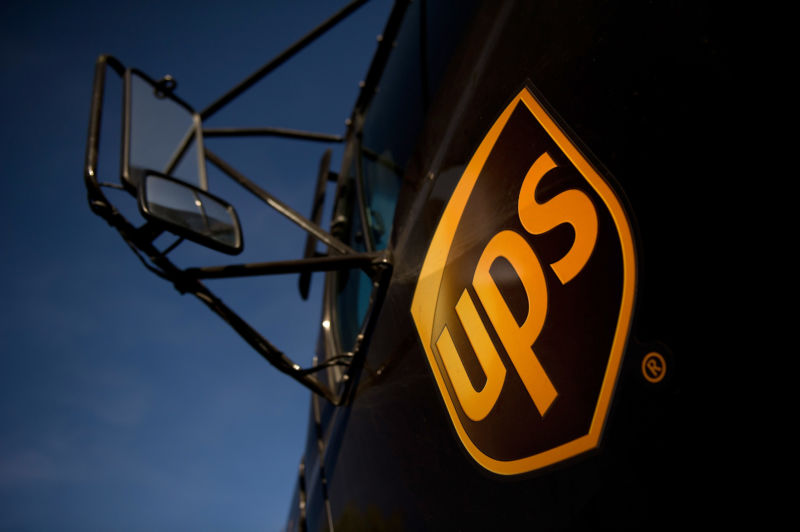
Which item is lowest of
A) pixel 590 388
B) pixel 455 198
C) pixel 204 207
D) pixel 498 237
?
pixel 590 388

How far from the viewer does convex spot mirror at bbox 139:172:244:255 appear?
66.9 inches

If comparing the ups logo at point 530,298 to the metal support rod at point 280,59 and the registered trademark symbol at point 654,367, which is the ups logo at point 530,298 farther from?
the metal support rod at point 280,59

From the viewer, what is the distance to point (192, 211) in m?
1.88

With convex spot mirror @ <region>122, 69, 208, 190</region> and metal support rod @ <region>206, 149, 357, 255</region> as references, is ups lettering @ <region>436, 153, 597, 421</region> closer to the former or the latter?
metal support rod @ <region>206, 149, 357, 255</region>

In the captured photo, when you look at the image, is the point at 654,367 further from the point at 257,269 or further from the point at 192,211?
the point at 192,211

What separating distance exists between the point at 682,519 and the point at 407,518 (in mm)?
725

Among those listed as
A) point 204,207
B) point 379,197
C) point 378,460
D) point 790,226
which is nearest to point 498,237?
point 790,226

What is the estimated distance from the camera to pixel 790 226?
0.49 meters

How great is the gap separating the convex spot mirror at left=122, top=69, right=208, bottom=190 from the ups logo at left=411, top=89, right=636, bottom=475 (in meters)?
1.27

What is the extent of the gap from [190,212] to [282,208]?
1.16 feet

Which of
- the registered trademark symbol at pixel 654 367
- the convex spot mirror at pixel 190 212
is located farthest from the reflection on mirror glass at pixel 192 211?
the registered trademark symbol at pixel 654 367

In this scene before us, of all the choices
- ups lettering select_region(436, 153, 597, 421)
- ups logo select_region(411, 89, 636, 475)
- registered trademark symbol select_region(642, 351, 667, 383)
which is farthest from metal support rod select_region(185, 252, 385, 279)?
registered trademark symbol select_region(642, 351, 667, 383)

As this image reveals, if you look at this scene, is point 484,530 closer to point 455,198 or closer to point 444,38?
point 455,198

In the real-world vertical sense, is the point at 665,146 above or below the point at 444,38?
below
